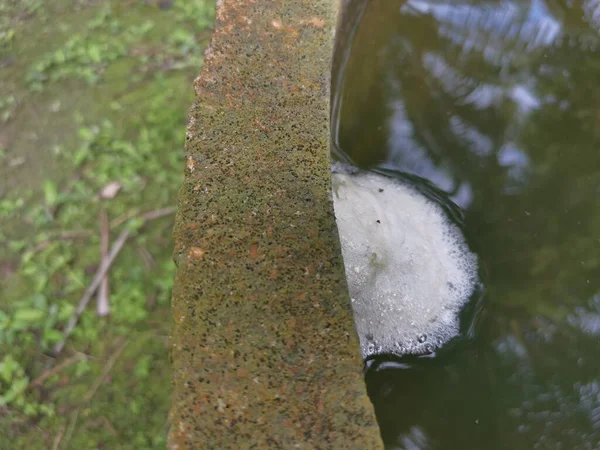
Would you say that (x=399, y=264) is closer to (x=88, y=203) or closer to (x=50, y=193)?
(x=88, y=203)

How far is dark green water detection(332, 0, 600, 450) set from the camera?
896 millimetres

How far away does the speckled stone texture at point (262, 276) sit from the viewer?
634mm

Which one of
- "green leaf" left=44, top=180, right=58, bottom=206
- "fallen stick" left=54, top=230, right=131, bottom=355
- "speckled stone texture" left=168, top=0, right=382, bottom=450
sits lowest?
"fallen stick" left=54, top=230, right=131, bottom=355

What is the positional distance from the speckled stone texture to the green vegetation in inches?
38.2

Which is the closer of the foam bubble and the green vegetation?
the foam bubble

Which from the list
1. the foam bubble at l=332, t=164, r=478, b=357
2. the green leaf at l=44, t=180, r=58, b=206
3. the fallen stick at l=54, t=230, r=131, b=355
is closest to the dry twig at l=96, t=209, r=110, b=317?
the fallen stick at l=54, t=230, r=131, b=355

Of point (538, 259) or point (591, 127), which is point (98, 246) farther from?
point (591, 127)

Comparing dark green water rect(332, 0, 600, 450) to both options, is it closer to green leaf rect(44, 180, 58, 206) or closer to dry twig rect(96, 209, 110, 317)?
dry twig rect(96, 209, 110, 317)

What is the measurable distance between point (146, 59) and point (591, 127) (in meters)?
1.94

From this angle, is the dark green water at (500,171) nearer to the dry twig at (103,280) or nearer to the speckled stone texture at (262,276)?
the speckled stone texture at (262,276)

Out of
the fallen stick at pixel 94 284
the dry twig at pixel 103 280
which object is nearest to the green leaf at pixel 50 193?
the dry twig at pixel 103 280

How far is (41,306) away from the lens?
1709mm

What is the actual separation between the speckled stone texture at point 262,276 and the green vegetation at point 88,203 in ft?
3.19

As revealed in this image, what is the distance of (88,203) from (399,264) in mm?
1421
